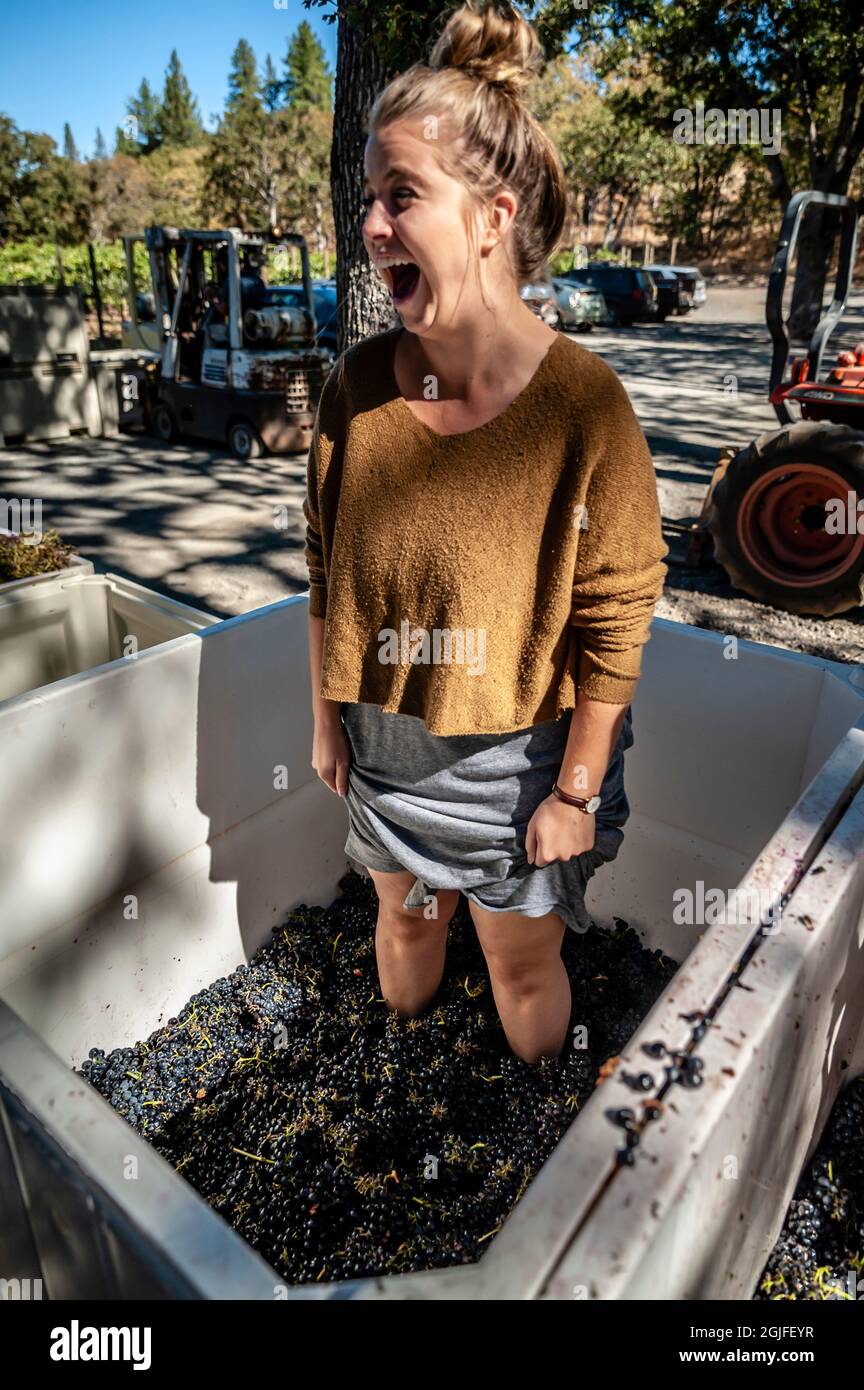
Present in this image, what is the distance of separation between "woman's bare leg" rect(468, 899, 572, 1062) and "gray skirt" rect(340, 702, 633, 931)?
0.06 m

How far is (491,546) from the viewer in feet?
3.94

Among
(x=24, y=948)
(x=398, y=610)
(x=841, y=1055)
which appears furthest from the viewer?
(x=24, y=948)

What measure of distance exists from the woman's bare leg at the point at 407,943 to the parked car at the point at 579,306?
53.2 feet

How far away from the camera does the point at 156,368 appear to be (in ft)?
29.8

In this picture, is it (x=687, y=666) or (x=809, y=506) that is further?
(x=809, y=506)

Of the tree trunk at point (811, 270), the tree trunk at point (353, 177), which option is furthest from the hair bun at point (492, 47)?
the tree trunk at point (811, 270)

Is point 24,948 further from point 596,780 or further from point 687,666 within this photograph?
point 687,666

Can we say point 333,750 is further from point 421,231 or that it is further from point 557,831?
point 421,231

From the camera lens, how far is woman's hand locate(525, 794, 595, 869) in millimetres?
1346

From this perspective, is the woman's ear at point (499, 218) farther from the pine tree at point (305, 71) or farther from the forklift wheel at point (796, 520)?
the pine tree at point (305, 71)

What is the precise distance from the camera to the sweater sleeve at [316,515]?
1.37 metres
